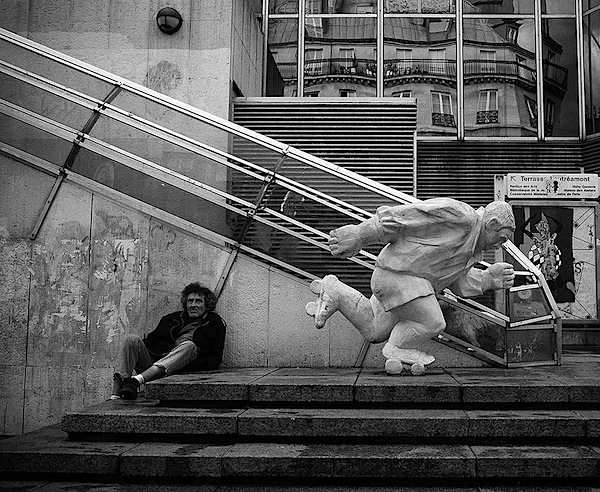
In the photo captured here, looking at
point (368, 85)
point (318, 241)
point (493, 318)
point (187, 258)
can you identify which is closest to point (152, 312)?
point (187, 258)

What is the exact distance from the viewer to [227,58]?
33.9 feet

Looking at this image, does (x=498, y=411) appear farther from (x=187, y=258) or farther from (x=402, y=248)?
(x=187, y=258)

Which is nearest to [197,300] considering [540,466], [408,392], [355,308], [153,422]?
[355,308]

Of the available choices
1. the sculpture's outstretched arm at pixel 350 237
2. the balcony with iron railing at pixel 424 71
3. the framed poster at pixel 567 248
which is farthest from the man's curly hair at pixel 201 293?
the balcony with iron railing at pixel 424 71

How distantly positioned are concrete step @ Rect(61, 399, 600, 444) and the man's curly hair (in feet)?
6.18

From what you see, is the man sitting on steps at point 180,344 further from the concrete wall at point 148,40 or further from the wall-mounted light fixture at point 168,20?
the wall-mounted light fixture at point 168,20

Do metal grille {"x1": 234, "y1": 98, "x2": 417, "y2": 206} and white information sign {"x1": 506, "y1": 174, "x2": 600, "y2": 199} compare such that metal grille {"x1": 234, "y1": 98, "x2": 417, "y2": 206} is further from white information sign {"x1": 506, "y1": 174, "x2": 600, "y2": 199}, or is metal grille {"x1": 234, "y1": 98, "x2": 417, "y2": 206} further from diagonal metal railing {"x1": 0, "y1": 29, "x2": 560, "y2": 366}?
white information sign {"x1": 506, "y1": 174, "x2": 600, "y2": 199}

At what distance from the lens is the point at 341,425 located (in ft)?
17.4

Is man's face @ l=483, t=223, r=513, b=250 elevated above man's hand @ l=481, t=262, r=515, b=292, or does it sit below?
above

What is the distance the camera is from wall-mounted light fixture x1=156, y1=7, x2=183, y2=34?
10125 mm

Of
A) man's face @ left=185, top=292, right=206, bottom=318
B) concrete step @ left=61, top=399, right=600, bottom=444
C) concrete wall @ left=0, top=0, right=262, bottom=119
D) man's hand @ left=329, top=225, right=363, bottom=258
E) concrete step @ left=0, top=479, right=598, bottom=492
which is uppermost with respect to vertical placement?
concrete wall @ left=0, top=0, right=262, bottom=119

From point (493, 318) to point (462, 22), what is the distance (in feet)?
31.8

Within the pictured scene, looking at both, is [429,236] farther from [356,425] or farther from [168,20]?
[168,20]

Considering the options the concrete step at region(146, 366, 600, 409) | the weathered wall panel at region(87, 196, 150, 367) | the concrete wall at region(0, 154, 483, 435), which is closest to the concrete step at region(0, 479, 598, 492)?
the concrete step at region(146, 366, 600, 409)
